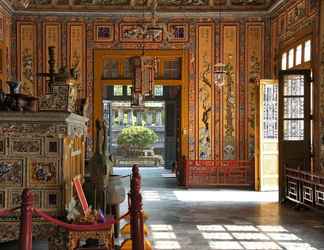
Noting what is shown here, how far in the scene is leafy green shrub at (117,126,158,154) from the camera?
66.3ft

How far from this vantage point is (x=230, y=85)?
12133 mm

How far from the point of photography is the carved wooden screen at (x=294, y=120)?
30.0 feet

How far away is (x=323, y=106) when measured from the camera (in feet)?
28.2

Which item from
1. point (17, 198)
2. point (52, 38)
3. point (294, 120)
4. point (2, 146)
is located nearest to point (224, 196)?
point (294, 120)

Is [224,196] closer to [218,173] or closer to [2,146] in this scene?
[218,173]

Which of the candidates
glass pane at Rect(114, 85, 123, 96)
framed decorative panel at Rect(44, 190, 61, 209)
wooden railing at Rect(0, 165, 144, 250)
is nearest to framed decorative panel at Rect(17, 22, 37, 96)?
glass pane at Rect(114, 85, 123, 96)

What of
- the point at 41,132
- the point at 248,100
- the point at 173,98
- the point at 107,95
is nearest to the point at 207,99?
the point at 248,100

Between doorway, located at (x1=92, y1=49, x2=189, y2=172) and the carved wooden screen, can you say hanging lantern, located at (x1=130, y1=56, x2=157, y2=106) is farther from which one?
the carved wooden screen

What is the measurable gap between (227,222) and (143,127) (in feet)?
44.6

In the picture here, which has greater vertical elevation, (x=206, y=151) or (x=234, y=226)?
(x=206, y=151)

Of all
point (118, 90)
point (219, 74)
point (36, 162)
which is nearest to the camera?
point (36, 162)

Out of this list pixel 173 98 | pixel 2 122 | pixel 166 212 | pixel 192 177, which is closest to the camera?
pixel 2 122

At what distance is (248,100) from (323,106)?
141 inches

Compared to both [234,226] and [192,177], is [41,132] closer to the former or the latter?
[234,226]
